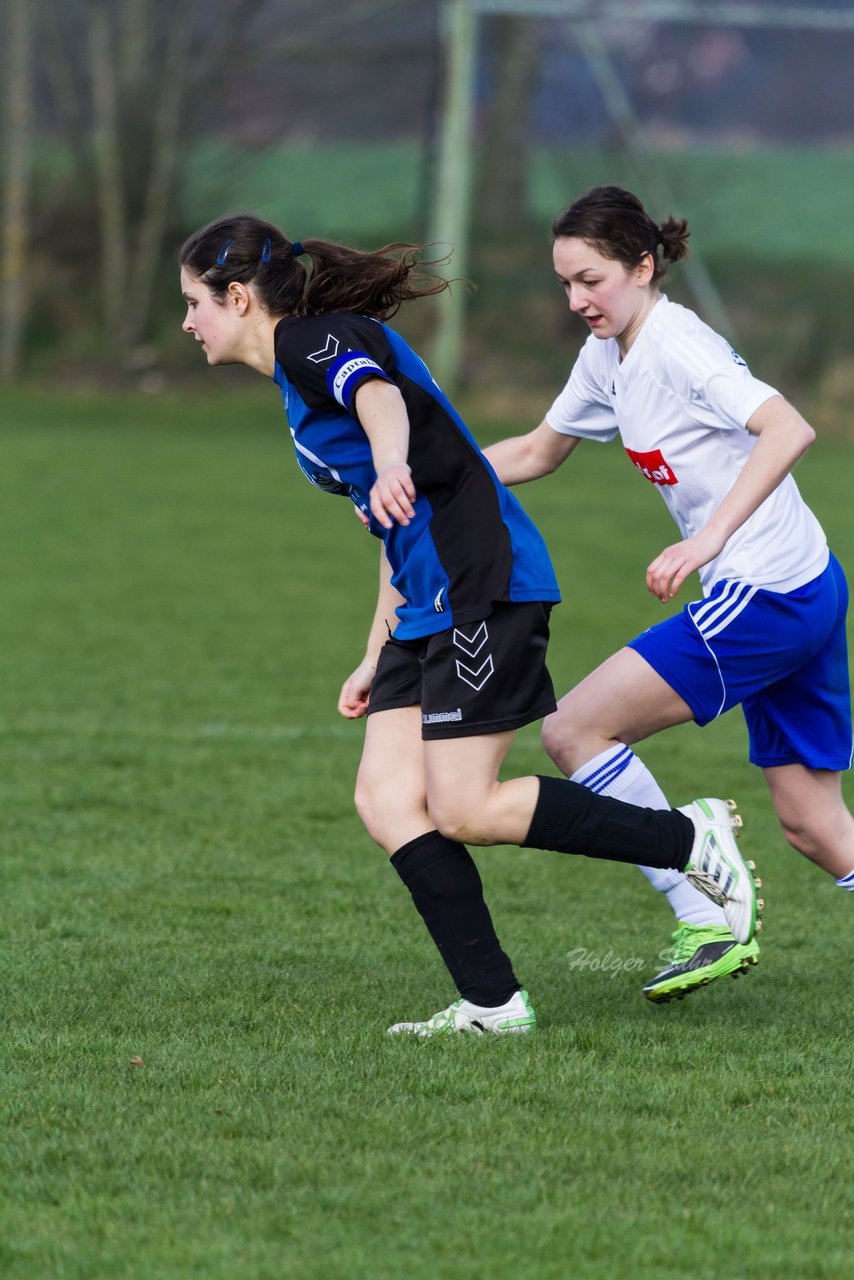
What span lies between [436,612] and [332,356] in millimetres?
580

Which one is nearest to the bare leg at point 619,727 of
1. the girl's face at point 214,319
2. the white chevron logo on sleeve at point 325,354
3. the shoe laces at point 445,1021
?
the shoe laces at point 445,1021

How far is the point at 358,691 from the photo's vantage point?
410cm

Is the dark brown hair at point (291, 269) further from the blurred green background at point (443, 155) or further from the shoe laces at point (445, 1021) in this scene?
the blurred green background at point (443, 155)

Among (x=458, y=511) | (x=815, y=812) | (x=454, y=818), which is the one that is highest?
(x=458, y=511)

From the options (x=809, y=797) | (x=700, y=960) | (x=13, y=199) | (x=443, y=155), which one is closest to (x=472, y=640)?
(x=700, y=960)

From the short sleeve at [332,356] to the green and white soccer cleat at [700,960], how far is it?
58.6 inches

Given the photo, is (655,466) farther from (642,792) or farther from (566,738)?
(642,792)

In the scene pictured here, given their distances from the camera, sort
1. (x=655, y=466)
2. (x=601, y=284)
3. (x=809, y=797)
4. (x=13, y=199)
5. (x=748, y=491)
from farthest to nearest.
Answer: (x=13, y=199) → (x=809, y=797) → (x=655, y=466) → (x=601, y=284) → (x=748, y=491)

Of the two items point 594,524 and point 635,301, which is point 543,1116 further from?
point 594,524

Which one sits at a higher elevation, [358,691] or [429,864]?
[358,691]

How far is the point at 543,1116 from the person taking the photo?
3266 mm

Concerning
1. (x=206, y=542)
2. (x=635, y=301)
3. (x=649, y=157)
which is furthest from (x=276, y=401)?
(x=635, y=301)

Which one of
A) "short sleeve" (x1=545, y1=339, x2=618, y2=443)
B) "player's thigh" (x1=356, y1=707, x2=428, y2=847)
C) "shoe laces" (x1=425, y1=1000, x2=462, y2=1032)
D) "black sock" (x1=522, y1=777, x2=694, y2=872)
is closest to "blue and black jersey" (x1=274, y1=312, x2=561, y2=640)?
"player's thigh" (x1=356, y1=707, x2=428, y2=847)

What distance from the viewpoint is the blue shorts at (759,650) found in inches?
155
